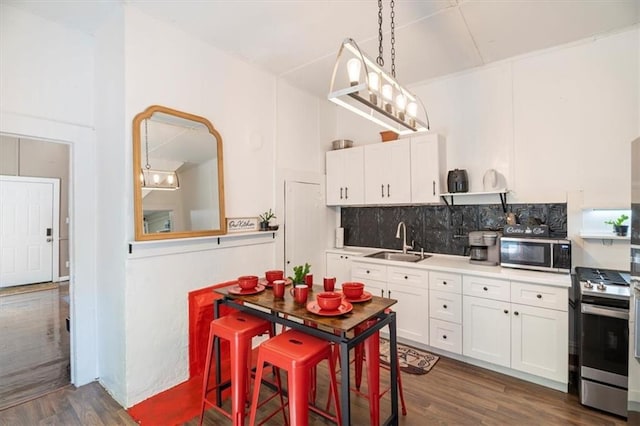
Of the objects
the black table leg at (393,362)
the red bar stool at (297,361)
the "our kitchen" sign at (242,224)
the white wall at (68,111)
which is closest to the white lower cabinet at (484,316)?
the black table leg at (393,362)

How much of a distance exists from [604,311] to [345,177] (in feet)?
9.44

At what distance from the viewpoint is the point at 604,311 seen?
222 centimetres

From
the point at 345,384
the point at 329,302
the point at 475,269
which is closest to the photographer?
the point at 345,384

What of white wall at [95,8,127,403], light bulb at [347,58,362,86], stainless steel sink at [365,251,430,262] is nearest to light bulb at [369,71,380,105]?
light bulb at [347,58,362,86]

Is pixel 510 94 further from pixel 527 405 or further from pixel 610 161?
pixel 527 405

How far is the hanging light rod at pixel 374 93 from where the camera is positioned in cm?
162

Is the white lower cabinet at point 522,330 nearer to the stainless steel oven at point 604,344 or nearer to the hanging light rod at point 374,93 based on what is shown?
the stainless steel oven at point 604,344

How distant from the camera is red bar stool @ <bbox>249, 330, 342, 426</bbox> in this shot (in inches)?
63.9

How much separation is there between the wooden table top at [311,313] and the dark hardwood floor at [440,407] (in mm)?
933

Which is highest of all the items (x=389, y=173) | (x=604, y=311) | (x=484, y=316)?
(x=389, y=173)

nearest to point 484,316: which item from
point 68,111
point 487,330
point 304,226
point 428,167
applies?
point 487,330

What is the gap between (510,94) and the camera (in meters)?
3.24

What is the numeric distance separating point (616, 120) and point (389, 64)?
215 cm

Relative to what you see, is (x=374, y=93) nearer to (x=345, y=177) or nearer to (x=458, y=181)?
(x=458, y=181)
